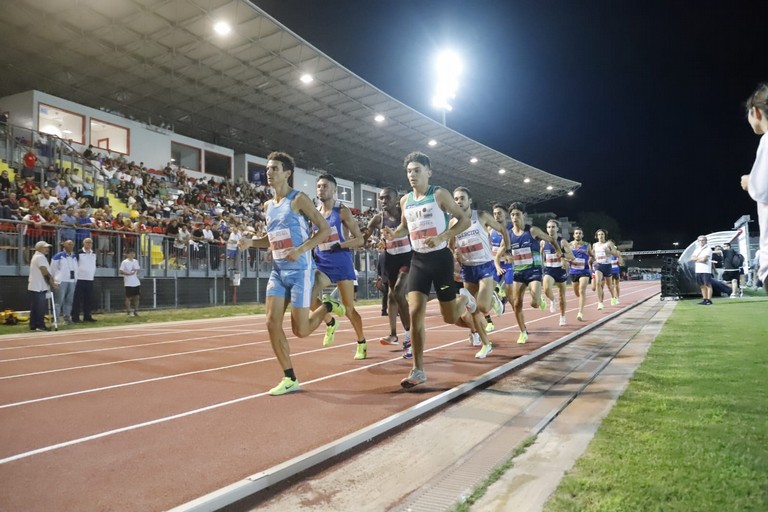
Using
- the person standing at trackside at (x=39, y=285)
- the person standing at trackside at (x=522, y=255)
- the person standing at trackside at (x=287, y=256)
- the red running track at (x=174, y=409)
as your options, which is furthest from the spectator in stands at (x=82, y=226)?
the person standing at trackside at (x=522, y=255)

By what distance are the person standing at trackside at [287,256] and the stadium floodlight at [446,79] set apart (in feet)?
129

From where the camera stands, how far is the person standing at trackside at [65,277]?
41.7 ft

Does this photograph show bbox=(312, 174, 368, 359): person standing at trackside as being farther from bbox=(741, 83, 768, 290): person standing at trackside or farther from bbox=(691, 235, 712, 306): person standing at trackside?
bbox=(691, 235, 712, 306): person standing at trackside

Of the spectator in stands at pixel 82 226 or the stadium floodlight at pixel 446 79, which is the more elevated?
the stadium floodlight at pixel 446 79

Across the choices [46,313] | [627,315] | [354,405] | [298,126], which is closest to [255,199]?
[298,126]

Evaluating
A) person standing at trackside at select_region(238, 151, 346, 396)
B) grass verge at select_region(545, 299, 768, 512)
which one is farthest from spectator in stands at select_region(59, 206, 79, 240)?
grass verge at select_region(545, 299, 768, 512)

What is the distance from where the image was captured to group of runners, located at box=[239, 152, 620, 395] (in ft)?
17.4

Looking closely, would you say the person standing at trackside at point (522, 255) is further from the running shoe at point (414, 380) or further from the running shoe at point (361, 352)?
the running shoe at point (414, 380)

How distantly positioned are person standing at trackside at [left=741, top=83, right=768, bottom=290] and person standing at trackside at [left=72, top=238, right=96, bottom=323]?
46.4 ft

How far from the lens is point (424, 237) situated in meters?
5.65

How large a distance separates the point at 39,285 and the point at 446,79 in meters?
38.0

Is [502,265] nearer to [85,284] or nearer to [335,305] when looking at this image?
[335,305]

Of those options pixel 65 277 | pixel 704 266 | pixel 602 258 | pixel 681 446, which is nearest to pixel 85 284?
pixel 65 277

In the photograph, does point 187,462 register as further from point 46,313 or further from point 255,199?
point 255,199
